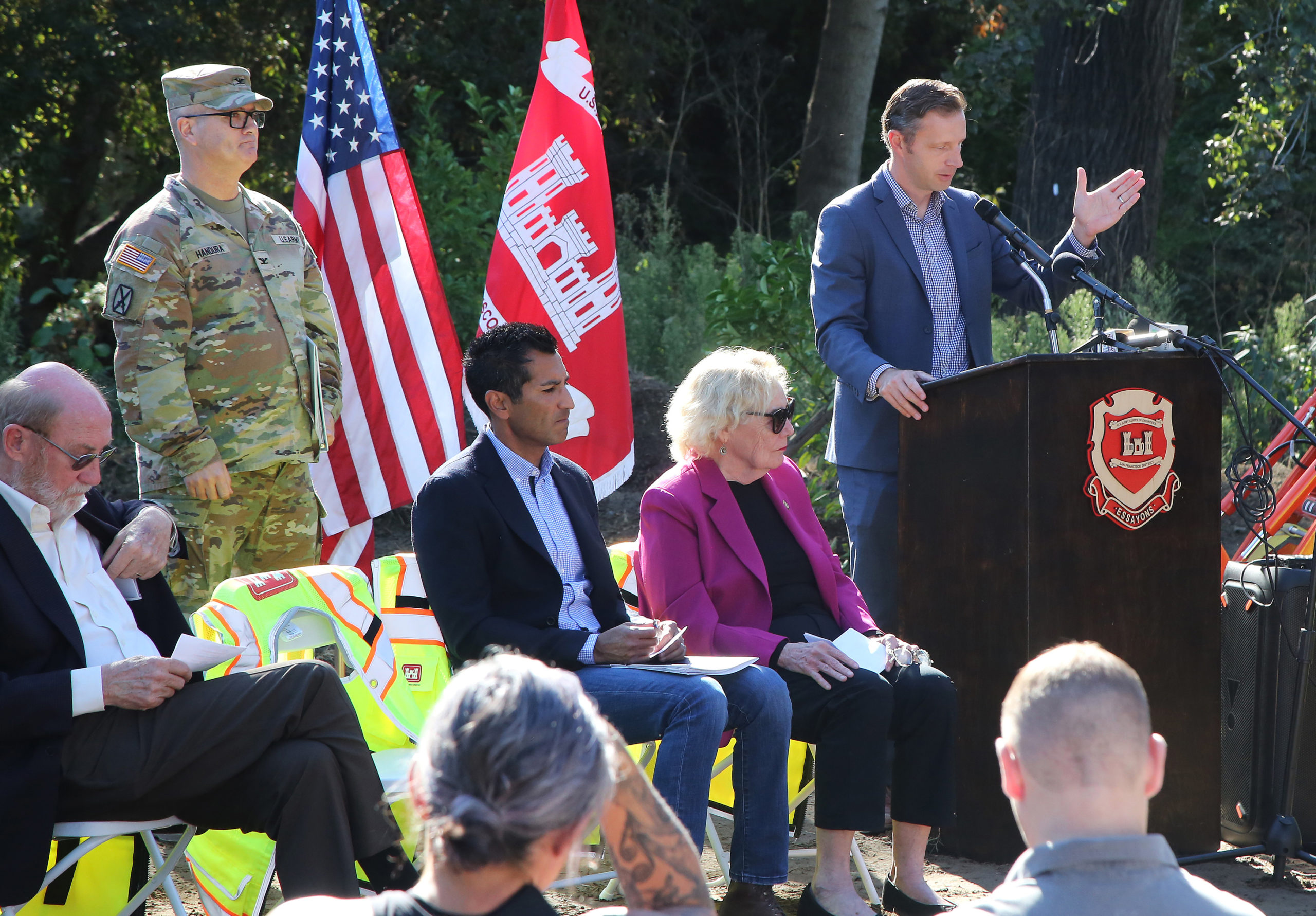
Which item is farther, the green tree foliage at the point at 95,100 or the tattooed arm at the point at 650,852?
the green tree foliage at the point at 95,100

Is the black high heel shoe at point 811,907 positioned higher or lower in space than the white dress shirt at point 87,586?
lower

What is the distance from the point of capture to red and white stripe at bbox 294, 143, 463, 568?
5.17 meters

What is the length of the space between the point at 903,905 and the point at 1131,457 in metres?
1.31

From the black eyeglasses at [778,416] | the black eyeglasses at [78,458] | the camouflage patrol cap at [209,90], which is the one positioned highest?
the camouflage patrol cap at [209,90]

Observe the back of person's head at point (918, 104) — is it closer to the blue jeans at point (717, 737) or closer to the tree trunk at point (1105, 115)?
the blue jeans at point (717, 737)

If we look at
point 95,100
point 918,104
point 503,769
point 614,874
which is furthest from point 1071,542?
point 95,100

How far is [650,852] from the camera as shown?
167 centimetres

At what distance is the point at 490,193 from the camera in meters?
8.59

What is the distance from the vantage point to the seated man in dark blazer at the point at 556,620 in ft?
9.89

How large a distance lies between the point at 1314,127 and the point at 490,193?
19.7ft

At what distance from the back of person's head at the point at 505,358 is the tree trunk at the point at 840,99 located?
341 inches

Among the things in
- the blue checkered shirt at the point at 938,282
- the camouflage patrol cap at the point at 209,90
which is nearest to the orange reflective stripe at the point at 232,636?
the camouflage patrol cap at the point at 209,90

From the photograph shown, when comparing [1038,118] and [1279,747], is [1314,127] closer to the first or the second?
[1038,118]

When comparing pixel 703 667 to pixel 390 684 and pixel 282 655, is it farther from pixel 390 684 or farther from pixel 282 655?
pixel 282 655
